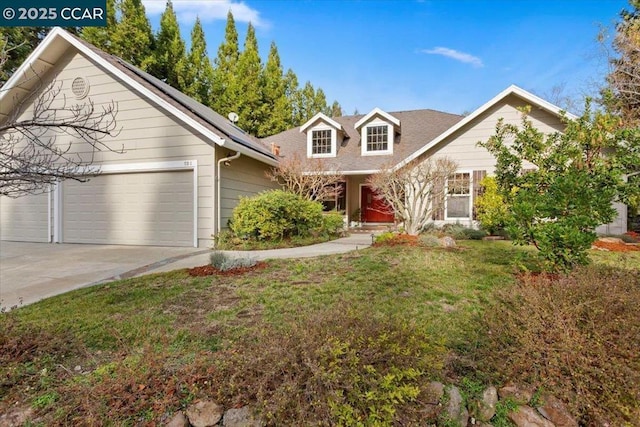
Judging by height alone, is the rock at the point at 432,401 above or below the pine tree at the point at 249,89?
below

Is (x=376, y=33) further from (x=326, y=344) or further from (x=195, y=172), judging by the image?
(x=326, y=344)

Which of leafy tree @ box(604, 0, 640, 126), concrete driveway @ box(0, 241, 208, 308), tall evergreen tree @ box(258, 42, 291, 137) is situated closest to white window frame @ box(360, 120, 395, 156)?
leafy tree @ box(604, 0, 640, 126)

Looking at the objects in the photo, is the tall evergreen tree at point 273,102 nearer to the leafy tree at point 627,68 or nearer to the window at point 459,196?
the window at point 459,196

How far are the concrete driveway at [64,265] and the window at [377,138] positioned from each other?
8717 millimetres

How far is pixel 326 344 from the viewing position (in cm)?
231

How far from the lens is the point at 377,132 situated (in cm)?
1503

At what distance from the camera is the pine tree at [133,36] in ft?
65.9

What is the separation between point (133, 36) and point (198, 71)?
437 cm

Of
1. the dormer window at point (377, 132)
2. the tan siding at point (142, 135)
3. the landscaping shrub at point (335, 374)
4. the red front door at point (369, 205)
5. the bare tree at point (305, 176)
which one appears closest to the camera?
the landscaping shrub at point (335, 374)

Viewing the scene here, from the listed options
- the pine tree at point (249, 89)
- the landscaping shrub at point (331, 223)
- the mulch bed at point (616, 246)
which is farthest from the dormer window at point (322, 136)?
the mulch bed at point (616, 246)

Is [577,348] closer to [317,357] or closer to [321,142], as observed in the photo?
[317,357]

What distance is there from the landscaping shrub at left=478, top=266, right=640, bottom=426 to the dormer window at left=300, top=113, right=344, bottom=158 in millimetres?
13052

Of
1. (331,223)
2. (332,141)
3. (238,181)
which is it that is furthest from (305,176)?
(332,141)

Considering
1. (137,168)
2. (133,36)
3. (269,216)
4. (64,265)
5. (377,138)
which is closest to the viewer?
(64,265)
